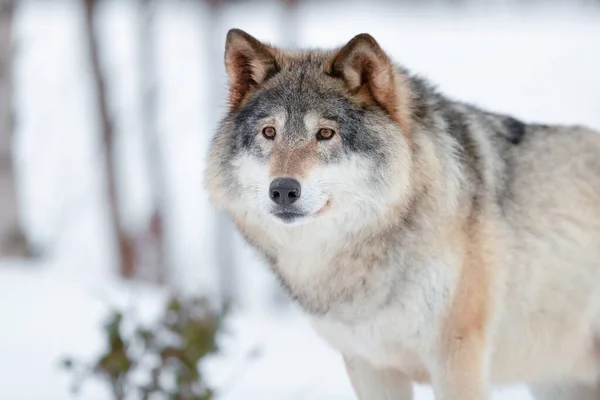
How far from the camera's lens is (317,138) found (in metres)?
3.60

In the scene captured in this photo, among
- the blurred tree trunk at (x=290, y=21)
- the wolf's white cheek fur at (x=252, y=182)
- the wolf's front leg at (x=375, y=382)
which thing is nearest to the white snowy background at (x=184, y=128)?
the blurred tree trunk at (x=290, y=21)

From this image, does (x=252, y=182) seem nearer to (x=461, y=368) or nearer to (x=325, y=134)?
(x=325, y=134)

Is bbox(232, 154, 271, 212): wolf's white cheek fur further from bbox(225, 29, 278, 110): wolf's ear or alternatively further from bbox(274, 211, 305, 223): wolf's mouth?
bbox(225, 29, 278, 110): wolf's ear

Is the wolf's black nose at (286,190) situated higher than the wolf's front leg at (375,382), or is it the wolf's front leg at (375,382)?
the wolf's black nose at (286,190)

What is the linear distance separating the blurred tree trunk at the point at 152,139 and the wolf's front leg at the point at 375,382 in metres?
7.78

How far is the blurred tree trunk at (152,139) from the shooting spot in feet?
39.3

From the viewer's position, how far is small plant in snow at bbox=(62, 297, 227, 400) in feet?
13.8

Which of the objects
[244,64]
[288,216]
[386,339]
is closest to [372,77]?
[244,64]

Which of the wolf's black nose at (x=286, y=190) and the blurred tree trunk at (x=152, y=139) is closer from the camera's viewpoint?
the wolf's black nose at (x=286, y=190)

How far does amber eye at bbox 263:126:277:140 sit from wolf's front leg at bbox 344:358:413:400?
1089mm

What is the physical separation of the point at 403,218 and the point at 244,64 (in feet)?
3.15

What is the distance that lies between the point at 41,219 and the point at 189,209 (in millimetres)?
3197

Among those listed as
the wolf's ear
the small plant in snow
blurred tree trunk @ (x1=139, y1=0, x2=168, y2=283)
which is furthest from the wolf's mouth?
blurred tree trunk @ (x1=139, y1=0, x2=168, y2=283)

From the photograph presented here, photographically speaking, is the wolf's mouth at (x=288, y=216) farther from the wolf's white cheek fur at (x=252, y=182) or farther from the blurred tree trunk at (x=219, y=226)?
the blurred tree trunk at (x=219, y=226)
